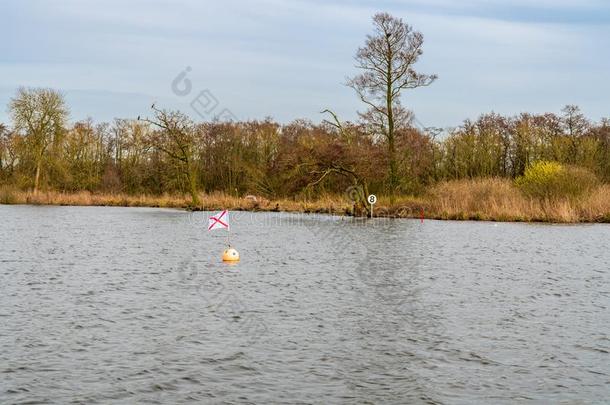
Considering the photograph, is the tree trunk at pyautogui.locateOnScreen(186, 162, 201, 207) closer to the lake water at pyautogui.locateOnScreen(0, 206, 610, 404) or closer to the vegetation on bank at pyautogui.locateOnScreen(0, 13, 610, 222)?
the vegetation on bank at pyautogui.locateOnScreen(0, 13, 610, 222)

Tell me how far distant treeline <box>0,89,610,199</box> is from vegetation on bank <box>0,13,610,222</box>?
0.41 feet

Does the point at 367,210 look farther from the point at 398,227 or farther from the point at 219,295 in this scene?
the point at 219,295

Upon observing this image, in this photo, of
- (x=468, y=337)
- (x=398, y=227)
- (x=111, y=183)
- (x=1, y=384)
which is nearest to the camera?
(x=1, y=384)

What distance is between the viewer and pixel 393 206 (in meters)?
44.6

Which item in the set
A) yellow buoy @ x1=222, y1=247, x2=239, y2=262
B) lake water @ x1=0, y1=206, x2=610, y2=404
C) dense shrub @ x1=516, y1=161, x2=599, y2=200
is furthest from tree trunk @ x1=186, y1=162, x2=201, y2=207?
yellow buoy @ x1=222, y1=247, x2=239, y2=262

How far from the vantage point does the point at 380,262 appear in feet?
66.8

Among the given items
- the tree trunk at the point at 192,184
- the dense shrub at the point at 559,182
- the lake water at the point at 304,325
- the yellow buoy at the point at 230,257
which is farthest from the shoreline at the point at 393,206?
the yellow buoy at the point at 230,257

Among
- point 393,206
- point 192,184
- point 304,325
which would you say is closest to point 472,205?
point 393,206

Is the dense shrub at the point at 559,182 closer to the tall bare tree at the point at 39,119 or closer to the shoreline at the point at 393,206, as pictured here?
the shoreline at the point at 393,206

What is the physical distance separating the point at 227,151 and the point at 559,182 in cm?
3592

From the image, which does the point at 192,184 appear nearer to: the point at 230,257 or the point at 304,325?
the point at 230,257

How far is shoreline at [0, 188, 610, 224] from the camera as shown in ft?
128

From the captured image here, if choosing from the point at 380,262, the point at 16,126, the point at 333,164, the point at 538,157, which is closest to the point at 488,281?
the point at 380,262

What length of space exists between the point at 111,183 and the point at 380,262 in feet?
171
